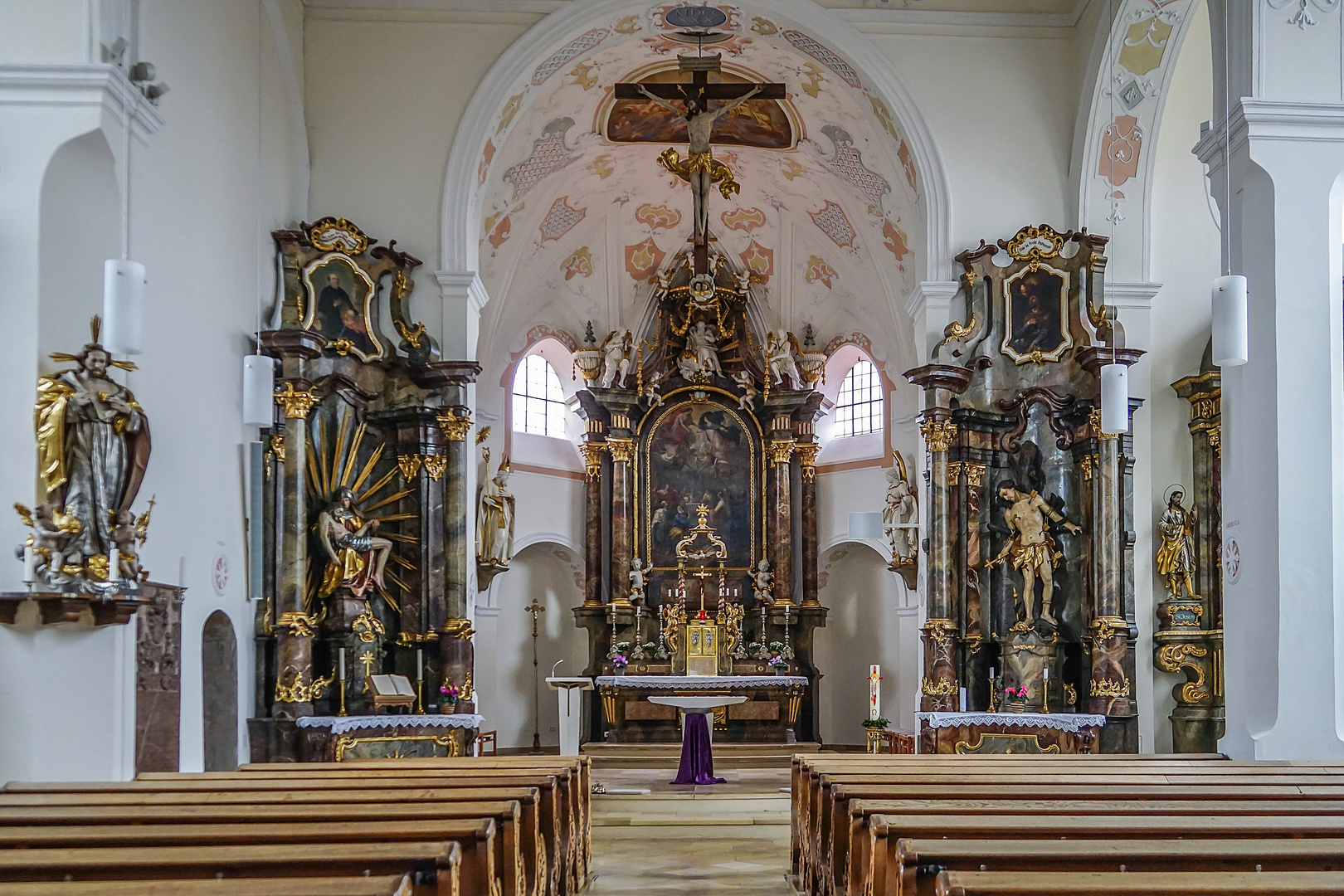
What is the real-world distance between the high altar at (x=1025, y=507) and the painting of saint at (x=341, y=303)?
216 inches

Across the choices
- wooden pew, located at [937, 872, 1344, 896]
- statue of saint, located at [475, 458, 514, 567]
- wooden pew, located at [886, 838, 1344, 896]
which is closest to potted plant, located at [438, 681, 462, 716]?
statue of saint, located at [475, 458, 514, 567]

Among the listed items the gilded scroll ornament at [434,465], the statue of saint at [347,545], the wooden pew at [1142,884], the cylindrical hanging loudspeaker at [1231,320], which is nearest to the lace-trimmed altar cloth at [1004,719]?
the gilded scroll ornament at [434,465]

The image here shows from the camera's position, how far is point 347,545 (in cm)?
1297

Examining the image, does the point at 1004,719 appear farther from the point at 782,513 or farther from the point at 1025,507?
the point at 782,513

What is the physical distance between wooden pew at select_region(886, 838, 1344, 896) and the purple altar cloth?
9769 millimetres

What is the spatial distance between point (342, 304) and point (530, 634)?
25.0 feet

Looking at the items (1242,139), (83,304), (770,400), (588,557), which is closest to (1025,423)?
(1242,139)

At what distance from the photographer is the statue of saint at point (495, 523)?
55.8ft

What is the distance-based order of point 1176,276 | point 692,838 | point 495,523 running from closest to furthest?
point 692,838 → point 1176,276 → point 495,523

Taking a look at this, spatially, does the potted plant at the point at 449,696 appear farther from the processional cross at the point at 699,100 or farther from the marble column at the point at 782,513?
the marble column at the point at 782,513

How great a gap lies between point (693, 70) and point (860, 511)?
24.3ft

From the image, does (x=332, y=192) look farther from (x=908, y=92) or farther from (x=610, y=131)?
(x=908, y=92)

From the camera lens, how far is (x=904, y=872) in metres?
4.23

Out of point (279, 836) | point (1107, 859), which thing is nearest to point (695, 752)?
point (279, 836)
